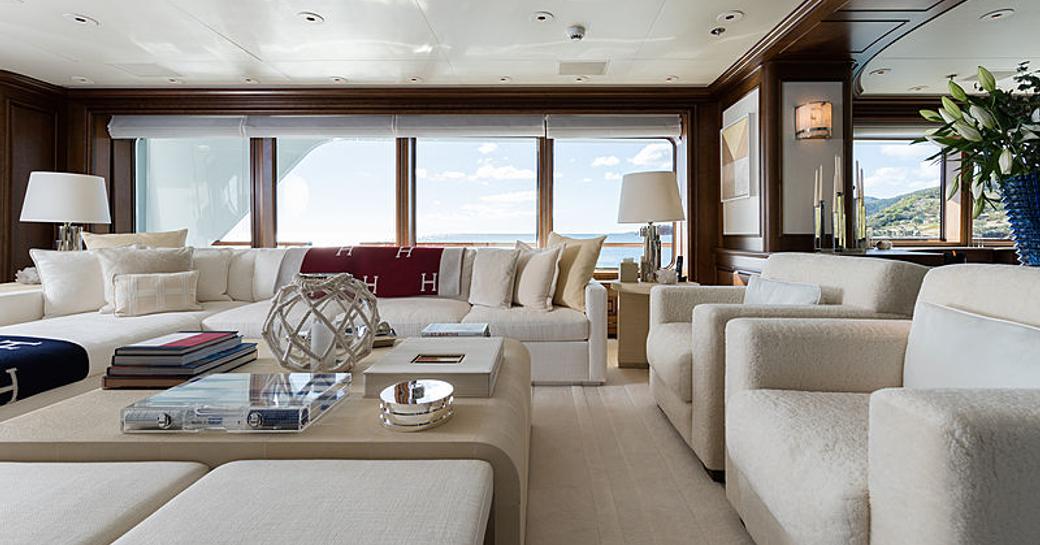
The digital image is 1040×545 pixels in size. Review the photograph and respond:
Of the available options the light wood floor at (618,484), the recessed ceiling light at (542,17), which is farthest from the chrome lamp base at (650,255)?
the recessed ceiling light at (542,17)

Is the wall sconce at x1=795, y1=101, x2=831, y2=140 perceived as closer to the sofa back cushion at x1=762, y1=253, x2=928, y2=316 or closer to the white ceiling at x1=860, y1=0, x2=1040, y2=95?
the white ceiling at x1=860, y1=0, x2=1040, y2=95

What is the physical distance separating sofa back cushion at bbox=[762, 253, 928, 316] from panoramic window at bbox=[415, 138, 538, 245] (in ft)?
10.5

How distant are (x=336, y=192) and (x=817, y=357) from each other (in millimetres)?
4695

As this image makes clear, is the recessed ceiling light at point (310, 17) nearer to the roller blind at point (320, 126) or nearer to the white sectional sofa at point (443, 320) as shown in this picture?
the roller blind at point (320, 126)

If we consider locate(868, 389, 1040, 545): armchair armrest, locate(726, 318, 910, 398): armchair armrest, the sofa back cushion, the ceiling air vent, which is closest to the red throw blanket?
the ceiling air vent

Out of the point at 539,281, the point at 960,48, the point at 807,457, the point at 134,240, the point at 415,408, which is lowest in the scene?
the point at 807,457

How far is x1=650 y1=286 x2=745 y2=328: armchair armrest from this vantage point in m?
2.81

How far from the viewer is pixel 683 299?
2820 millimetres

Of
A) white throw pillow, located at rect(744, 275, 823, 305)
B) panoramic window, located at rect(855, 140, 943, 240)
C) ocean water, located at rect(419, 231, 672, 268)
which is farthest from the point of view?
panoramic window, located at rect(855, 140, 943, 240)

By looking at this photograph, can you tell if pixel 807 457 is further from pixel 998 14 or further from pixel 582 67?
pixel 998 14

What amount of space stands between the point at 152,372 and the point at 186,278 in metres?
2.08

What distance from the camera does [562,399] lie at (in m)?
3.13

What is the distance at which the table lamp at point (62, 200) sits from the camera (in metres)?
3.86

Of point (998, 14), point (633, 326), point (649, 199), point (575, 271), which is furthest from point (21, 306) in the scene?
point (998, 14)
